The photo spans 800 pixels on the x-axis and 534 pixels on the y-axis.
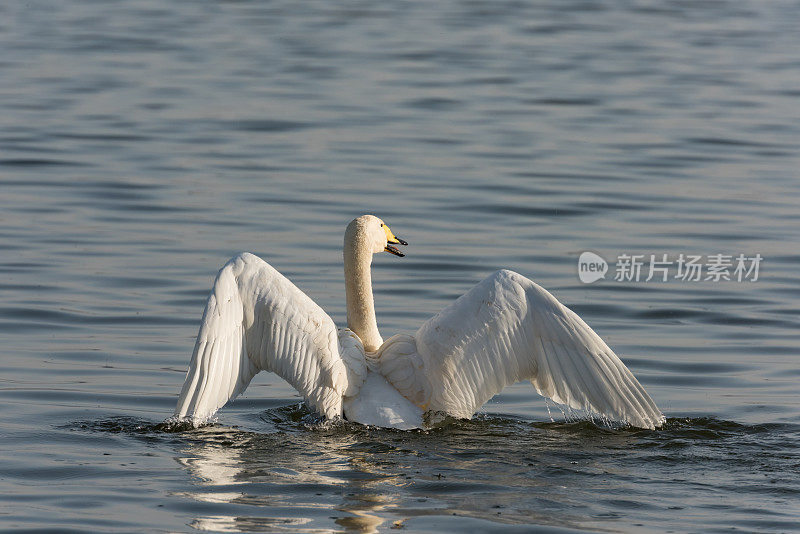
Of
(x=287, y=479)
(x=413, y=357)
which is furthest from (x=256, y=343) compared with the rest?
(x=287, y=479)

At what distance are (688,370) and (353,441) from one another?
3.35 metres

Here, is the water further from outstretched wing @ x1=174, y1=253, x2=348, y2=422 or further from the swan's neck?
the swan's neck

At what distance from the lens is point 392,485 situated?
756 centimetres

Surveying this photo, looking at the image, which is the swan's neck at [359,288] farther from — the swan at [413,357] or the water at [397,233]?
the water at [397,233]

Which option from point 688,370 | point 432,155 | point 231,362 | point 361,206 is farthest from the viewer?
point 432,155

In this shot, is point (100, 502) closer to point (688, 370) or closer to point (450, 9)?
point (688, 370)

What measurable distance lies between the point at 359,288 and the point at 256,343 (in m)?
1.18

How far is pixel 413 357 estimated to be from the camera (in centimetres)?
883

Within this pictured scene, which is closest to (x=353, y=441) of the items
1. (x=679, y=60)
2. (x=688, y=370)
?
(x=688, y=370)

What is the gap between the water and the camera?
7535mm

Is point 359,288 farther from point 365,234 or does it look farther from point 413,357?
point 413,357

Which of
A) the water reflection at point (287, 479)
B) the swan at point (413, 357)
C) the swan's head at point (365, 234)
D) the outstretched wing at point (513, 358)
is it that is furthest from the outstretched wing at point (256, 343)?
the swan's head at point (365, 234)

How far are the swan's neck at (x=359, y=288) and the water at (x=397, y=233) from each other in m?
0.74

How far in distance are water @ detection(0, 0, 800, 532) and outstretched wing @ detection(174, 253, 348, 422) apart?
1.19 feet
